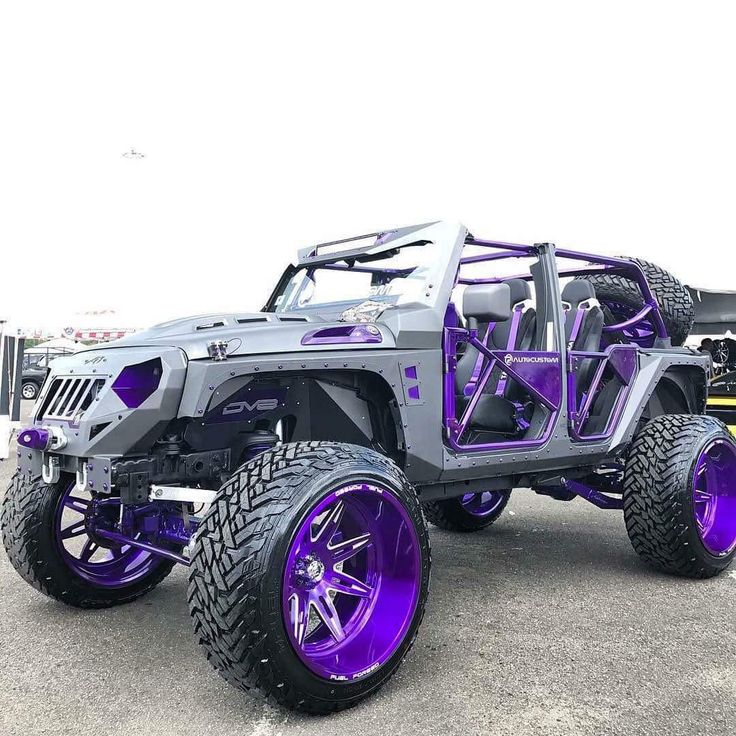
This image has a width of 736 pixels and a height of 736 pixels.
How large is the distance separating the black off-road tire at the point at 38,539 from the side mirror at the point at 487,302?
2202 millimetres

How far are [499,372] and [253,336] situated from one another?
1856 millimetres

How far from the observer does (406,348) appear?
3.45 metres

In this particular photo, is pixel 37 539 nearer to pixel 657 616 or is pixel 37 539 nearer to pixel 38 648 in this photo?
pixel 38 648

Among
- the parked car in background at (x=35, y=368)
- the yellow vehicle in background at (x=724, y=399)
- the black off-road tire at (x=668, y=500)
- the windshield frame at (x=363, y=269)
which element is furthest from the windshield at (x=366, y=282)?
the parked car in background at (x=35, y=368)

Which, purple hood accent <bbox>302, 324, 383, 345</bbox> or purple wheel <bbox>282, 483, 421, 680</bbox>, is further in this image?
purple hood accent <bbox>302, 324, 383, 345</bbox>

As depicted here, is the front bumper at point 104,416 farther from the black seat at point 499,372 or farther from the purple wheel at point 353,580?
the black seat at point 499,372

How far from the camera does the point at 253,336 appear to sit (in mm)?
3078

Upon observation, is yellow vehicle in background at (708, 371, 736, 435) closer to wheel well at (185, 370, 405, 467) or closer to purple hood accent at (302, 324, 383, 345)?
wheel well at (185, 370, 405, 467)

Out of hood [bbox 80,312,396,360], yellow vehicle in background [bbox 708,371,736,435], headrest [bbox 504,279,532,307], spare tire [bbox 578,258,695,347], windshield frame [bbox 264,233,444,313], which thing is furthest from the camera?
yellow vehicle in background [bbox 708,371,736,435]

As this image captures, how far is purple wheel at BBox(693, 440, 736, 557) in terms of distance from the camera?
4.68 metres

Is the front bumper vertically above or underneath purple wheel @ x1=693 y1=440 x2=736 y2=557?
above

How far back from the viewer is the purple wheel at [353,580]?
2.76 metres

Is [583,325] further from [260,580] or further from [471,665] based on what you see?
[260,580]

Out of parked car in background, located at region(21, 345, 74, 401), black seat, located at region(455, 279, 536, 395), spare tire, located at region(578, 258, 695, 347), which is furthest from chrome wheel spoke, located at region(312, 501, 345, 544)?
parked car in background, located at region(21, 345, 74, 401)
